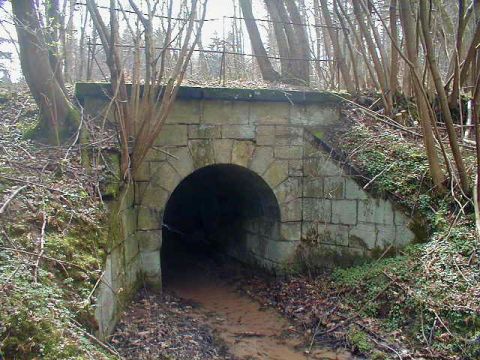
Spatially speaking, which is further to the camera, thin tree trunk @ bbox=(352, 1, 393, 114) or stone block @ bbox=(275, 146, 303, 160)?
thin tree trunk @ bbox=(352, 1, 393, 114)

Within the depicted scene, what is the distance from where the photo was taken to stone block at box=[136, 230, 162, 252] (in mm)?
6668

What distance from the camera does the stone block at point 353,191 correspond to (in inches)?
273

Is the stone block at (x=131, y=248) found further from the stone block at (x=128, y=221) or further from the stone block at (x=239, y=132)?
the stone block at (x=239, y=132)

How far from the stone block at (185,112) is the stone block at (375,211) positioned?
9.07 feet

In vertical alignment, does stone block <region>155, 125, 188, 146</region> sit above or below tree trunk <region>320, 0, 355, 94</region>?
below

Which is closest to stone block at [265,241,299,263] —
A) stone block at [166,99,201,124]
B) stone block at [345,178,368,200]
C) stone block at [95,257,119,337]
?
stone block at [345,178,368,200]

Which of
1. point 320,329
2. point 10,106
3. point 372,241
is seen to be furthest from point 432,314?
point 10,106

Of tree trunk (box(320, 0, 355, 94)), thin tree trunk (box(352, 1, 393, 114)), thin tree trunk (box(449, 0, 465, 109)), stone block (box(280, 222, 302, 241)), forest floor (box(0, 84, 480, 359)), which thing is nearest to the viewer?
forest floor (box(0, 84, 480, 359))

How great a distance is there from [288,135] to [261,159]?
585mm

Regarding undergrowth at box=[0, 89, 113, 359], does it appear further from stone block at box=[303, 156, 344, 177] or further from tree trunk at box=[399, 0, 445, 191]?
tree trunk at box=[399, 0, 445, 191]

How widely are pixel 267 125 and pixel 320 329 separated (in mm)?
3129

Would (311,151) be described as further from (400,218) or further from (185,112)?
(185,112)

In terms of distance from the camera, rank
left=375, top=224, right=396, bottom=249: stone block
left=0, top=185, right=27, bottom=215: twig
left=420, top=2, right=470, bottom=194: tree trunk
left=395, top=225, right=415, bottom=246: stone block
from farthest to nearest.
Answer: left=375, top=224, right=396, bottom=249: stone block
left=395, top=225, right=415, bottom=246: stone block
left=420, top=2, right=470, bottom=194: tree trunk
left=0, top=185, right=27, bottom=215: twig

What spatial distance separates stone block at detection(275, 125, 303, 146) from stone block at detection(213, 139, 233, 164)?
78cm
